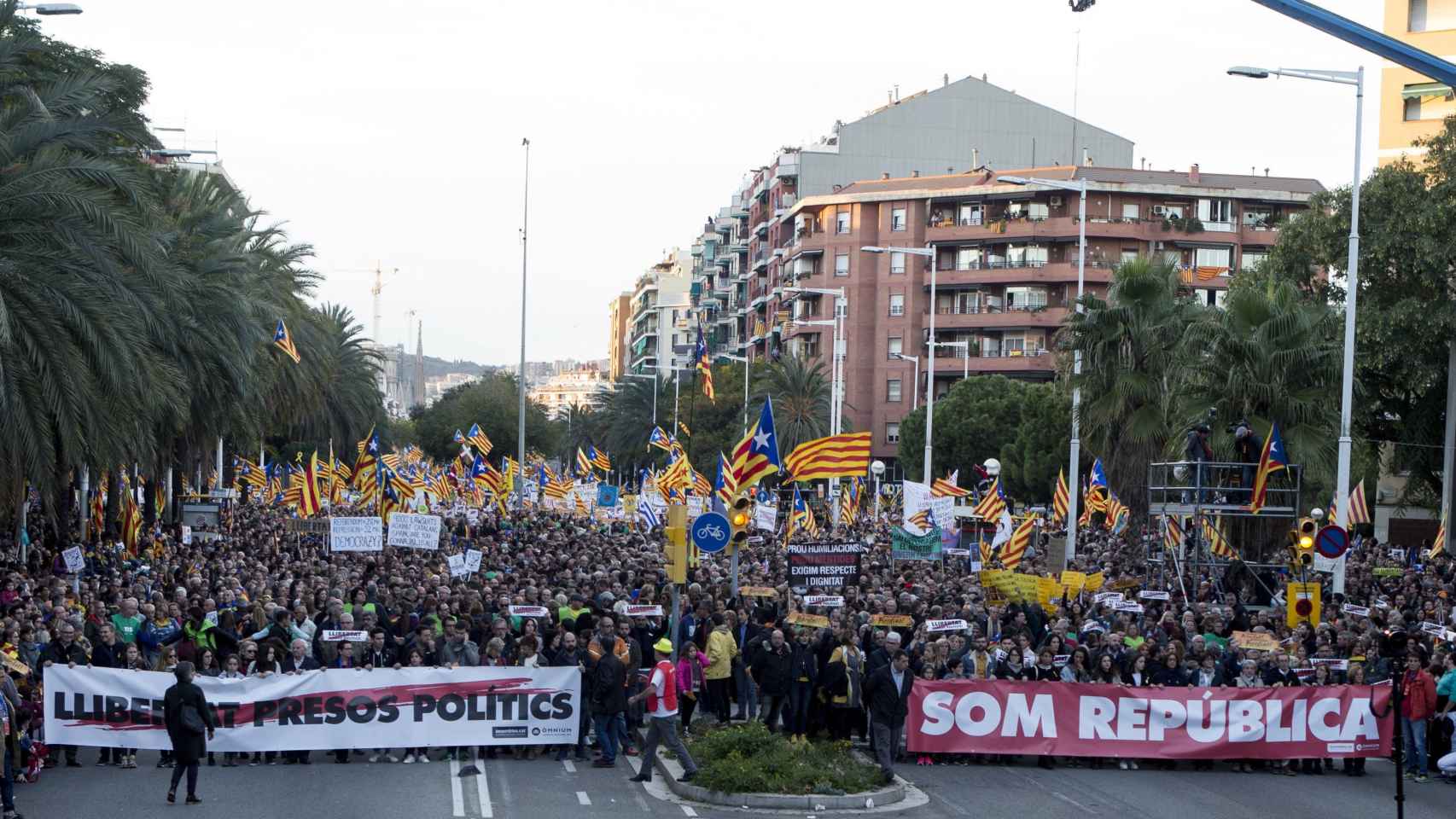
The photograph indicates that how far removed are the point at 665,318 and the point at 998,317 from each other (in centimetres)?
7199

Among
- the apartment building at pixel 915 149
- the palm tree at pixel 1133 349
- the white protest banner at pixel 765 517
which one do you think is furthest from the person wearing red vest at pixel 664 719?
the apartment building at pixel 915 149

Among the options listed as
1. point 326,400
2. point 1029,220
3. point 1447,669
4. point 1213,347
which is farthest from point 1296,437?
point 1029,220

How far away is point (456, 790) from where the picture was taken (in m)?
15.4

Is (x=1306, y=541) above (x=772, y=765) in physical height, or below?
above

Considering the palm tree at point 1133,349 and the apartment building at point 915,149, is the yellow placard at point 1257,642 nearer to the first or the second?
the palm tree at point 1133,349

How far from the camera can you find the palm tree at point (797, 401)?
79812 millimetres

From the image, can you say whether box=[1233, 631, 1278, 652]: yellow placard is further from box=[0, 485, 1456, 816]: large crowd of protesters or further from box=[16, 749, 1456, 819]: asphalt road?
box=[16, 749, 1456, 819]: asphalt road

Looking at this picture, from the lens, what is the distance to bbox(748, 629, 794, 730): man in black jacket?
720 inches

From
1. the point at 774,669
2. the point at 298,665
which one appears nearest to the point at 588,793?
the point at 774,669

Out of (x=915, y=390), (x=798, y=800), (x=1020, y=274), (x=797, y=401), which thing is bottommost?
(x=798, y=800)

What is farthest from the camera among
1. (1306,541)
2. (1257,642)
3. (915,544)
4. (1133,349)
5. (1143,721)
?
(1133,349)

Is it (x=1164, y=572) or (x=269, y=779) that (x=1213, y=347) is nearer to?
(x=1164, y=572)

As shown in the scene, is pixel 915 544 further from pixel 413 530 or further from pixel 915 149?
pixel 915 149

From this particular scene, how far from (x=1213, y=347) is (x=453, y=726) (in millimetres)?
18894
